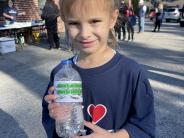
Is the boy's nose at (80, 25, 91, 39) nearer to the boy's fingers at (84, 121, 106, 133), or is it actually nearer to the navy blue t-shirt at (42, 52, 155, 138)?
the navy blue t-shirt at (42, 52, 155, 138)

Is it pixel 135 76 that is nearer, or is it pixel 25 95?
pixel 135 76

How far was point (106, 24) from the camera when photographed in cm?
176

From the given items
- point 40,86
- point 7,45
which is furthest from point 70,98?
point 7,45

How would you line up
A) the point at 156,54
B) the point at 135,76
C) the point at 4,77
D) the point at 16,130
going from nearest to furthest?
the point at 135,76 < the point at 16,130 < the point at 4,77 < the point at 156,54

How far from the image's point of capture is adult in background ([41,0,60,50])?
12070mm

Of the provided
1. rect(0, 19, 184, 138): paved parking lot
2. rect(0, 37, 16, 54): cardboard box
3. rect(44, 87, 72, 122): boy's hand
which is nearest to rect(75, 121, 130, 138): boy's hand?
rect(44, 87, 72, 122): boy's hand

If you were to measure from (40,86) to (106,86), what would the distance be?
546 centimetres

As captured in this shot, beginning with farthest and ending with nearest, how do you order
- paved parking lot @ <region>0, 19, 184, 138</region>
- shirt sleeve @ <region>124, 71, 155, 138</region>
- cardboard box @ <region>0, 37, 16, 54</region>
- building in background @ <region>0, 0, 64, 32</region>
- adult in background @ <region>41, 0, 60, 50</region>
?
building in background @ <region>0, 0, 64, 32</region> → adult in background @ <region>41, 0, 60, 50</region> → cardboard box @ <region>0, 37, 16, 54</region> → paved parking lot @ <region>0, 19, 184, 138</region> → shirt sleeve @ <region>124, 71, 155, 138</region>

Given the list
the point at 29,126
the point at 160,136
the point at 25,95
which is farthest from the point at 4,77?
the point at 160,136

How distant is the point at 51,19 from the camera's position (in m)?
12.3

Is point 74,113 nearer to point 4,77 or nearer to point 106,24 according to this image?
point 106,24

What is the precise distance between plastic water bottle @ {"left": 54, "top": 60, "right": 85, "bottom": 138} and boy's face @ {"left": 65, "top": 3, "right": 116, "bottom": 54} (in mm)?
139

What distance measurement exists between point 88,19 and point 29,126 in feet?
12.2

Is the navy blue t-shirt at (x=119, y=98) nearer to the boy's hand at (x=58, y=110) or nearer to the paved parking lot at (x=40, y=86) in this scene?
the boy's hand at (x=58, y=110)
